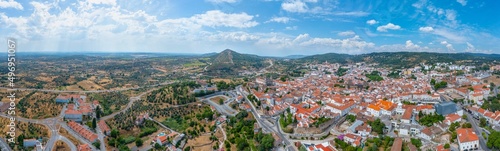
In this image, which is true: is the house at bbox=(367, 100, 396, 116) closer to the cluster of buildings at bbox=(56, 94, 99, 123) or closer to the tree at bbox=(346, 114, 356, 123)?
the tree at bbox=(346, 114, 356, 123)

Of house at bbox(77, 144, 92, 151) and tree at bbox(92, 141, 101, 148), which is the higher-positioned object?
house at bbox(77, 144, 92, 151)

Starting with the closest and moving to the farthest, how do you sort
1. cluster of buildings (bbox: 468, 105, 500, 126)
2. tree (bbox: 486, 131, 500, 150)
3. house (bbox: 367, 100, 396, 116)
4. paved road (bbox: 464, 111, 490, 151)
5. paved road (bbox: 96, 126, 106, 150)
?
tree (bbox: 486, 131, 500, 150) < paved road (bbox: 464, 111, 490, 151) < paved road (bbox: 96, 126, 106, 150) < cluster of buildings (bbox: 468, 105, 500, 126) < house (bbox: 367, 100, 396, 116)

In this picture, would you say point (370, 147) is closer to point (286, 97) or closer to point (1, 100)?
point (286, 97)

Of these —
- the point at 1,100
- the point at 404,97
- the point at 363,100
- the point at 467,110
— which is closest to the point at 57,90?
the point at 1,100

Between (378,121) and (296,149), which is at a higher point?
(378,121)

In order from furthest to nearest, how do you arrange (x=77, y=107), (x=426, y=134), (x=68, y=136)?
(x=77, y=107) → (x=68, y=136) → (x=426, y=134)

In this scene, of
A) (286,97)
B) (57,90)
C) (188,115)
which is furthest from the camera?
(57,90)

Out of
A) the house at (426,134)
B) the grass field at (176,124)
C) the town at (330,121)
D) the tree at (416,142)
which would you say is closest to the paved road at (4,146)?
the town at (330,121)

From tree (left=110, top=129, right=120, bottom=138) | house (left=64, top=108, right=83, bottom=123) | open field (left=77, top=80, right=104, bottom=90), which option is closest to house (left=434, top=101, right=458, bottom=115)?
tree (left=110, top=129, right=120, bottom=138)

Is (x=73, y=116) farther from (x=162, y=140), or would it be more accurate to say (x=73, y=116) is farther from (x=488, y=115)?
(x=488, y=115)

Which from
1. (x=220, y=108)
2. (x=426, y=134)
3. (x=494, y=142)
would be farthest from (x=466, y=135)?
(x=220, y=108)

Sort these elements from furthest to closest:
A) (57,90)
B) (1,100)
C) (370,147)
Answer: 1. (57,90)
2. (1,100)
3. (370,147)
